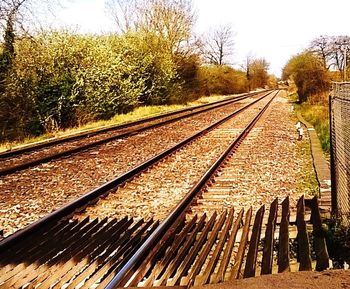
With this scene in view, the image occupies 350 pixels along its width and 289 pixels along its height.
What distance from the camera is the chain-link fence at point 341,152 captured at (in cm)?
438

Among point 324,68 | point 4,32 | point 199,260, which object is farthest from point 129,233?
point 324,68

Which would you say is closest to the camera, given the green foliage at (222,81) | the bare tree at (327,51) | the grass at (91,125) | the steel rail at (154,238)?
the steel rail at (154,238)

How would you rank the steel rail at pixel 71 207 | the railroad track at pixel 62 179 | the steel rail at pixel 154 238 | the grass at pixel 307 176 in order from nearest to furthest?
the steel rail at pixel 154 238 < the steel rail at pixel 71 207 < the railroad track at pixel 62 179 < the grass at pixel 307 176

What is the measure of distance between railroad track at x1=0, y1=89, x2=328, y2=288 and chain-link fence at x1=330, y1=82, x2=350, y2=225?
364mm

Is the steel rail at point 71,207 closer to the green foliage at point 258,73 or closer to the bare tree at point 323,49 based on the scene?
the bare tree at point 323,49

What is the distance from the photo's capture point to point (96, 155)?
35.5 ft

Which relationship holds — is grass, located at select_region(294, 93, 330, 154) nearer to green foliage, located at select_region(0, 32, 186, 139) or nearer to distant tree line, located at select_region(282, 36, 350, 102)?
distant tree line, located at select_region(282, 36, 350, 102)

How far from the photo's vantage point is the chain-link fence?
4.38 m

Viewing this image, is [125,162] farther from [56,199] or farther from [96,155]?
[56,199]

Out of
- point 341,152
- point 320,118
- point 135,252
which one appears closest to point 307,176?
point 341,152

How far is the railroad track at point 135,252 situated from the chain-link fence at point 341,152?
36cm

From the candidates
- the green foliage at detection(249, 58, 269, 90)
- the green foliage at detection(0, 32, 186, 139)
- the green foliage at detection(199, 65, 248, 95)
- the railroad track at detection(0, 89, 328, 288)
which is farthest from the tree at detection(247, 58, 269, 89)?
the railroad track at detection(0, 89, 328, 288)

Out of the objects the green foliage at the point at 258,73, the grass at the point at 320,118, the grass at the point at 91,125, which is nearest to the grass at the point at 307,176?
Result: the grass at the point at 320,118

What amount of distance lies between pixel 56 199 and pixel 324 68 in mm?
28977
